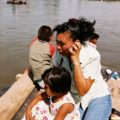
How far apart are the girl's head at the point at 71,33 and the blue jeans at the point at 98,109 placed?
694mm

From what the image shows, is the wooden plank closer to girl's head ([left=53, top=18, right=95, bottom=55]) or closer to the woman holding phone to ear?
the woman holding phone to ear

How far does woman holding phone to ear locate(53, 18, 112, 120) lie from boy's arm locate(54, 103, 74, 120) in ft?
0.68

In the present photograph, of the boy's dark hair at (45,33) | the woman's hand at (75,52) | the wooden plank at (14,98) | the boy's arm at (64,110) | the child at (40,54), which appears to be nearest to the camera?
the boy's arm at (64,110)

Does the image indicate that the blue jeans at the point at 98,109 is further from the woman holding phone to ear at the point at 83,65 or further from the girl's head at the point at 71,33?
the girl's head at the point at 71,33

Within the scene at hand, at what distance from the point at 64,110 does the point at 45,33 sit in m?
2.33

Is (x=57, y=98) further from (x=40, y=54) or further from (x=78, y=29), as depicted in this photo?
(x=40, y=54)

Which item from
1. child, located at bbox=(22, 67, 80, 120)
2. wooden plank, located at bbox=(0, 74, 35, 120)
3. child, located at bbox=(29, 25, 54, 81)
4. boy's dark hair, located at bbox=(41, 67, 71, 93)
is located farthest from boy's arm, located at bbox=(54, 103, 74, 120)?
child, located at bbox=(29, 25, 54, 81)

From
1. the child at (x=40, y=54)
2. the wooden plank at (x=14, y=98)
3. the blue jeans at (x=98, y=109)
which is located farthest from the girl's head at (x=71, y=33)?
the child at (x=40, y=54)

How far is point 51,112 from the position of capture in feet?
9.64

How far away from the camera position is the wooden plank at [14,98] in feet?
12.7

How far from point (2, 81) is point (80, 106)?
480cm

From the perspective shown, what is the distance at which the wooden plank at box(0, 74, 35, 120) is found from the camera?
3.86m

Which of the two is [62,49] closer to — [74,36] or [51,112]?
[74,36]

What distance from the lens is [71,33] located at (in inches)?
118
